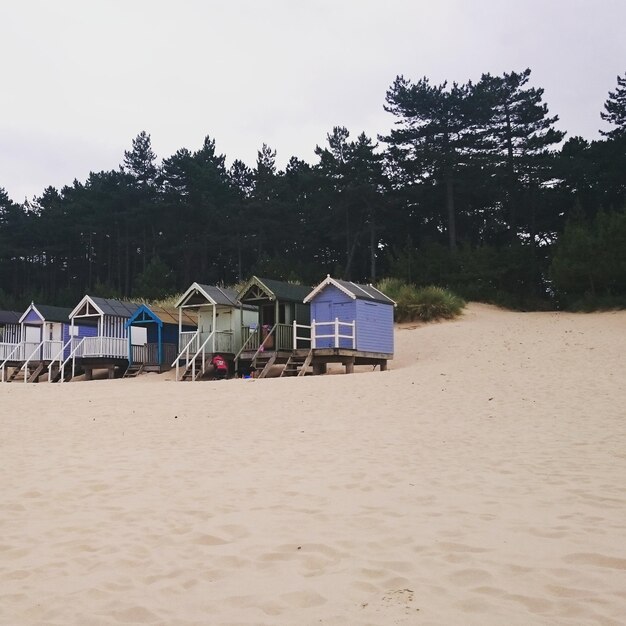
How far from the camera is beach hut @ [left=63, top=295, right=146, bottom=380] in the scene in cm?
2880

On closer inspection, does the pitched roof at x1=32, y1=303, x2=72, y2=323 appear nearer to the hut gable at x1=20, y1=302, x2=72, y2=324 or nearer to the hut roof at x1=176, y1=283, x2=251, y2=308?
the hut gable at x1=20, y1=302, x2=72, y2=324

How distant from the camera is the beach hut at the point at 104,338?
2880 cm

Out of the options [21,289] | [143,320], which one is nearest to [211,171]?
[21,289]

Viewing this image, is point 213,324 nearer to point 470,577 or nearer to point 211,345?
point 211,345

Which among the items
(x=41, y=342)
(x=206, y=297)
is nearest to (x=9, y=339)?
(x=41, y=342)

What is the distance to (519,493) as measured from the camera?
6.54m

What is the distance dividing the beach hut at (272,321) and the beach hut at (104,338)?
6939 mm

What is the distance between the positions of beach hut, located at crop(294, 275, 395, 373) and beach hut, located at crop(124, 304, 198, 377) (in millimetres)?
7368

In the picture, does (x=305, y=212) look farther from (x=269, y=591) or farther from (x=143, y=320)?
(x=269, y=591)

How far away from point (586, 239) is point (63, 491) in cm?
3282

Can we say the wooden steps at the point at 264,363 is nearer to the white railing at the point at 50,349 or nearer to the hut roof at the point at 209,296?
the hut roof at the point at 209,296

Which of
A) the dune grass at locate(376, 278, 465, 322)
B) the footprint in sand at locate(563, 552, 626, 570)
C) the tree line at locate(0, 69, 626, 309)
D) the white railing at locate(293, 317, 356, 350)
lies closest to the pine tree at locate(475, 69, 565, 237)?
the tree line at locate(0, 69, 626, 309)

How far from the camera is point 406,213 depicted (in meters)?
48.7

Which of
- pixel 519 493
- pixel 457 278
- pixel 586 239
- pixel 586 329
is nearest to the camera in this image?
pixel 519 493
